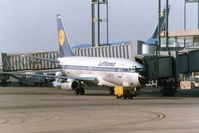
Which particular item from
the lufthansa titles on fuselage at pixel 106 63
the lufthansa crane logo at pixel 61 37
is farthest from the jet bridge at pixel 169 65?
the lufthansa crane logo at pixel 61 37

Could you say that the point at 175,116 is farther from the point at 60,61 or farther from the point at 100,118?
the point at 60,61

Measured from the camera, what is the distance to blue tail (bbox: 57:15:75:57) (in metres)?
64.2

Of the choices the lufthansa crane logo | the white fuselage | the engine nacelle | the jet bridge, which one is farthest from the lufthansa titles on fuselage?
the lufthansa crane logo

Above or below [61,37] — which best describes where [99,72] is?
below

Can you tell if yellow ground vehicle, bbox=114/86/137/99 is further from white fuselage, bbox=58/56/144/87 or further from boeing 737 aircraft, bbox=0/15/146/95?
white fuselage, bbox=58/56/144/87

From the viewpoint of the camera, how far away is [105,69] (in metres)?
52.4

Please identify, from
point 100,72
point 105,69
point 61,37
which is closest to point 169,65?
point 105,69

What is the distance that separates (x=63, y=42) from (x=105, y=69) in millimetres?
13878

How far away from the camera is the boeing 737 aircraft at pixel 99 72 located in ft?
160

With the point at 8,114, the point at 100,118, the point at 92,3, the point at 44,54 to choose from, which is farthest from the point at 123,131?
the point at 44,54

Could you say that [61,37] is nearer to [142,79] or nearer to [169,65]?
[169,65]

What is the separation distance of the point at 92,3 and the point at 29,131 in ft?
213

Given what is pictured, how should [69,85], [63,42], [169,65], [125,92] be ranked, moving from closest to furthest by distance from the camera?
[125,92] < [169,65] < [69,85] < [63,42]

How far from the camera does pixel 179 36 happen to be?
11150 centimetres
